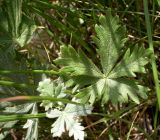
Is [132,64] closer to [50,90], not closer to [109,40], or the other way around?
[109,40]

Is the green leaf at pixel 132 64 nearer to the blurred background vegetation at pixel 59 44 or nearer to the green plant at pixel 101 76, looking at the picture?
the green plant at pixel 101 76

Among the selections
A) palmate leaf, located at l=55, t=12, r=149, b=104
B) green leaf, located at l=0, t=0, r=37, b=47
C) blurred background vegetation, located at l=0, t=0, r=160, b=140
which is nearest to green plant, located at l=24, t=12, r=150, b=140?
palmate leaf, located at l=55, t=12, r=149, b=104

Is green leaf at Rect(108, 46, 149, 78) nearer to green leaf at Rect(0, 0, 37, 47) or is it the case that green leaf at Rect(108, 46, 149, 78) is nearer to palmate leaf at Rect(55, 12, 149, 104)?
palmate leaf at Rect(55, 12, 149, 104)

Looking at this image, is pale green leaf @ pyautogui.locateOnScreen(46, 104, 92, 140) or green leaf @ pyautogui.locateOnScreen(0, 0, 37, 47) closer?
pale green leaf @ pyautogui.locateOnScreen(46, 104, 92, 140)

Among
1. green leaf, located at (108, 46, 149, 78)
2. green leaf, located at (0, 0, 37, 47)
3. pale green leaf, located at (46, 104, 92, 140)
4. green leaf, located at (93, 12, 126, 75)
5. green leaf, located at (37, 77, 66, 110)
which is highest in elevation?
green leaf, located at (0, 0, 37, 47)

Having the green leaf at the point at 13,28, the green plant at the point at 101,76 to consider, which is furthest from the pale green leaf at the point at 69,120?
the green leaf at the point at 13,28

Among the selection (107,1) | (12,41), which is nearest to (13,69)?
(12,41)

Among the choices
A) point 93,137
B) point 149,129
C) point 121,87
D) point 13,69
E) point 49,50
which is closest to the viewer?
point 121,87

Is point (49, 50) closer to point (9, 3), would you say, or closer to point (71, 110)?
point (9, 3)

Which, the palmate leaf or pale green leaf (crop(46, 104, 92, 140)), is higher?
the palmate leaf
